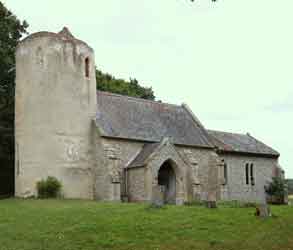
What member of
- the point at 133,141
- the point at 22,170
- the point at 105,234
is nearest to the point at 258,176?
the point at 133,141

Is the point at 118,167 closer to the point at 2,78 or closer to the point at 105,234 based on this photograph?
the point at 2,78

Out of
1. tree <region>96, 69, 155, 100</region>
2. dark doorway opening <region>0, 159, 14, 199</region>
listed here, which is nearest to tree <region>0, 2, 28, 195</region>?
dark doorway opening <region>0, 159, 14, 199</region>

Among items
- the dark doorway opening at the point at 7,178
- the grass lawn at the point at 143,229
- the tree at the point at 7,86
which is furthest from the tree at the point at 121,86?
the grass lawn at the point at 143,229

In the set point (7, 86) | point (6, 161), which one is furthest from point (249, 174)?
point (7, 86)

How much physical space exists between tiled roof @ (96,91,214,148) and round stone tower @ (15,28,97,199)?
2051mm

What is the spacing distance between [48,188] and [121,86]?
25825 mm

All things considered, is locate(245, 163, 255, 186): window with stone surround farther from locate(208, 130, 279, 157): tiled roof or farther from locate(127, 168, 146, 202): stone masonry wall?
locate(127, 168, 146, 202): stone masonry wall

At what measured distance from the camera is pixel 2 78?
44094mm

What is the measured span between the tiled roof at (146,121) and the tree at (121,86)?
32.3ft

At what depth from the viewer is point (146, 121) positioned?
42.5 meters

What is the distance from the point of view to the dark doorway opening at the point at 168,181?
40062mm

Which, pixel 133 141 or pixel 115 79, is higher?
pixel 115 79

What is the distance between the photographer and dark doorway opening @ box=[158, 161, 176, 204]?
40.1 metres

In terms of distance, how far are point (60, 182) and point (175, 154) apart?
362 inches
